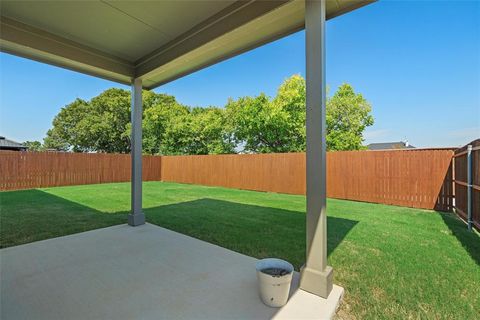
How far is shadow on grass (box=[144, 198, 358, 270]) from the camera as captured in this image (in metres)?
3.16

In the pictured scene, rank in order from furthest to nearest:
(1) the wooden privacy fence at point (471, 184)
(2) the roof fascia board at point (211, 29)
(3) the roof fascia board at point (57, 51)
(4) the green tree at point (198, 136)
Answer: (4) the green tree at point (198, 136), (1) the wooden privacy fence at point (471, 184), (3) the roof fascia board at point (57, 51), (2) the roof fascia board at point (211, 29)

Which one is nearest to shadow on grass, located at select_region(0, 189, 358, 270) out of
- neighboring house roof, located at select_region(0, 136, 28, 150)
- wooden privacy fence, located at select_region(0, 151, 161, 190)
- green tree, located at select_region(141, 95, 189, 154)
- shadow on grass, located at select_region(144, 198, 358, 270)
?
shadow on grass, located at select_region(144, 198, 358, 270)

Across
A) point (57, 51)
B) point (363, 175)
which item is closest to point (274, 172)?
point (363, 175)

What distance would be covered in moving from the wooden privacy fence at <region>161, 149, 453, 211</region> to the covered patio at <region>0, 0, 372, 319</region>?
5.66m

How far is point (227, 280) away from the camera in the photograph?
2.25 meters

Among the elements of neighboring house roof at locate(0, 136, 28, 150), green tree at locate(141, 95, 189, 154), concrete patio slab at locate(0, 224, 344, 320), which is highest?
green tree at locate(141, 95, 189, 154)

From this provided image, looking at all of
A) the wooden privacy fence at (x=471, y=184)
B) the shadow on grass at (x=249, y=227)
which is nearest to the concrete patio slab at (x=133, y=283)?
the shadow on grass at (x=249, y=227)

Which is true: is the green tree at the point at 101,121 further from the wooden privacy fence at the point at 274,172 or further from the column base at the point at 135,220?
the column base at the point at 135,220

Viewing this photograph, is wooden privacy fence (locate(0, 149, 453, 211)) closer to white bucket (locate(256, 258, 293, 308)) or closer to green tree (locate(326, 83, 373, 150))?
white bucket (locate(256, 258, 293, 308))

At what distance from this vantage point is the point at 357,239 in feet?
11.7

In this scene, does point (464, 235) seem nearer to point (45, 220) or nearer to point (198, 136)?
point (45, 220)

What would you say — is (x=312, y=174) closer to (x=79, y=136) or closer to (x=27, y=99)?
(x=27, y=99)

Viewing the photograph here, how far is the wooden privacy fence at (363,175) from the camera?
237 inches

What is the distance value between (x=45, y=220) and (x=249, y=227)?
13.0 feet
